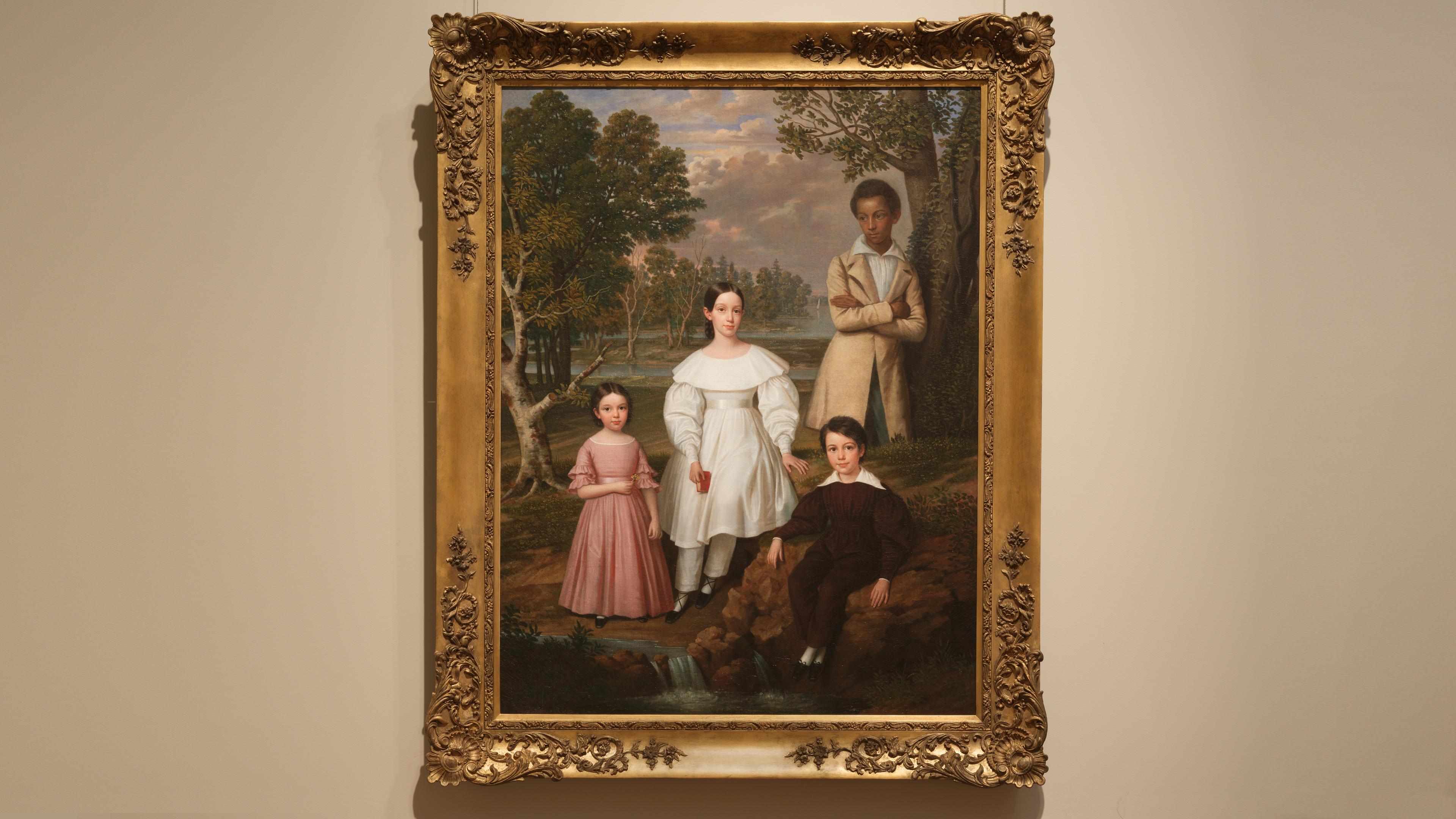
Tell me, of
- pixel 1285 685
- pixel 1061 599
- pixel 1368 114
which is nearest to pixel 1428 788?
pixel 1285 685

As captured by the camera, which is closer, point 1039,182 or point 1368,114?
point 1039,182

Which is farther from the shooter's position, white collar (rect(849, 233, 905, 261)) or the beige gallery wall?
the beige gallery wall

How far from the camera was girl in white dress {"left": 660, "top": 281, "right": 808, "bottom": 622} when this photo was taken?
2426mm

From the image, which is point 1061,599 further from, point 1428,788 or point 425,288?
point 425,288

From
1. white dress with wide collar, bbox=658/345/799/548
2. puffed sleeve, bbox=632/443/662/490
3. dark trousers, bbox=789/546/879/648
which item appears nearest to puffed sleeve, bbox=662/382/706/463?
white dress with wide collar, bbox=658/345/799/548

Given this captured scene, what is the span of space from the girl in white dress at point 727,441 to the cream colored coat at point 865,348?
0.10 meters

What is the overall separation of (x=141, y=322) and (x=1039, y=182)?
A: 2731mm

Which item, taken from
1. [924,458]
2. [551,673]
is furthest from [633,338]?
[551,673]

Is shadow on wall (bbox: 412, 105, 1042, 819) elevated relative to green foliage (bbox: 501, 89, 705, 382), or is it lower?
lower

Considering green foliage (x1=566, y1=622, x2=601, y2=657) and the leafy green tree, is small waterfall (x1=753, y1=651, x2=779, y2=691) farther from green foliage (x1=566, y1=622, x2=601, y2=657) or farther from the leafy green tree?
the leafy green tree

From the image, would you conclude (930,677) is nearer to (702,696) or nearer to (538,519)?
(702,696)

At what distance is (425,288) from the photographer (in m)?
2.52

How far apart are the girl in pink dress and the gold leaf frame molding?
267mm

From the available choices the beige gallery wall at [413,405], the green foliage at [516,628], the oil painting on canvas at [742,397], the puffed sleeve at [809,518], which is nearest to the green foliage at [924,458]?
the oil painting on canvas at [742,397]
